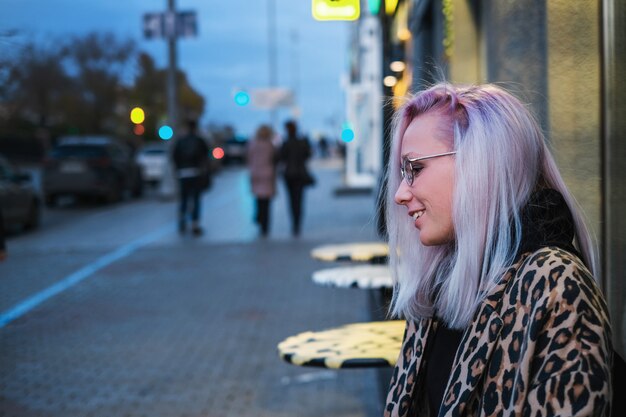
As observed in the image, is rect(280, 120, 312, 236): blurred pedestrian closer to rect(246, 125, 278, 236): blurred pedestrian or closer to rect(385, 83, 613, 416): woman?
rect(246, 125, 278, 236): blurred pedestrian

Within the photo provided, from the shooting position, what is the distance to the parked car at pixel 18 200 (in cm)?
1764

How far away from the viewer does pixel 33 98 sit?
62.9 m

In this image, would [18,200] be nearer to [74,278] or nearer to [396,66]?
[74,278]

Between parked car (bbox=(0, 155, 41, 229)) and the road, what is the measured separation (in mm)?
961

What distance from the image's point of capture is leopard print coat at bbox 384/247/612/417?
6.11 feet

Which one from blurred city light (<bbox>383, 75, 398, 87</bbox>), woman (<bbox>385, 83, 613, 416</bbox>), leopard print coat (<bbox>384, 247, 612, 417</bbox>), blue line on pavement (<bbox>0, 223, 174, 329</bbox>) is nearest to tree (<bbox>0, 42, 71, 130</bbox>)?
blue line on pavement (<bbox>0, 223, 174, 329</bbox>)

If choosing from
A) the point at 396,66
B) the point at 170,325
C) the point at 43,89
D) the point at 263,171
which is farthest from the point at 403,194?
the point at 43,89

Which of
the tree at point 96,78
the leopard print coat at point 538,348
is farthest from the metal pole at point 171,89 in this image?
the tree at point 96,78

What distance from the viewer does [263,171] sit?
16719mm

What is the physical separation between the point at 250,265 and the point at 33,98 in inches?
2116

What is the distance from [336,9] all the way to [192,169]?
8438 millimetres

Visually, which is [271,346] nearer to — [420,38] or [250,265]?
[250,265]

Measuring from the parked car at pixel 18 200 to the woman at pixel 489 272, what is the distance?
1559cm

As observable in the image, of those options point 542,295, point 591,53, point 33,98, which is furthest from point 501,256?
point 33,98
